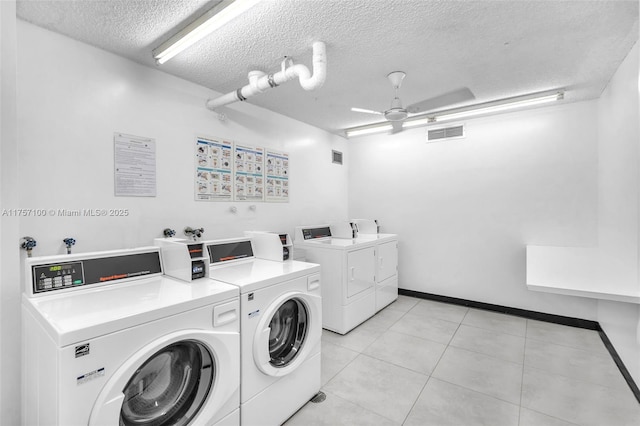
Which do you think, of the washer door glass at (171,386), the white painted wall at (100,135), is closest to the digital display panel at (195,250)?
the washer door glass at (171,386)

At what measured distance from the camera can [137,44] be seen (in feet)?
7.00

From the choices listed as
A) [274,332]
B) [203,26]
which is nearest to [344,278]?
[274,332]

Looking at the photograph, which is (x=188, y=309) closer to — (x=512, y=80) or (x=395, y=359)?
(x=395, y=359)

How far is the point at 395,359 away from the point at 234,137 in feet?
9.27

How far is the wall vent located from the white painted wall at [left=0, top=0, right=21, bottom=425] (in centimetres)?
367

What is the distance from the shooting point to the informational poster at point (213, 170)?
9.30ft

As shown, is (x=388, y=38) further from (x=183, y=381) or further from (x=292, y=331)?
(x=183, y=381)

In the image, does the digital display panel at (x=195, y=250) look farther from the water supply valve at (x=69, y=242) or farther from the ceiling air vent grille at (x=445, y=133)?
the ceiling air vent grille at (x=445, y=133)

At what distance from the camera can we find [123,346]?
1164 mm

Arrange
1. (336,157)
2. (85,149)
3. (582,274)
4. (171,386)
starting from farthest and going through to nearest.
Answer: (336,157) → (582,274) → (85,149) → (171,386)

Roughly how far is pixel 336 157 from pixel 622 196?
343 centimetres

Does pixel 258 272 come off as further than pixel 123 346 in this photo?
Yes

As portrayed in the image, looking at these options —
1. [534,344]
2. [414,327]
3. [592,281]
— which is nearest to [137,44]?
[414,327]

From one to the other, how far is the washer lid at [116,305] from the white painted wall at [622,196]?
10.0ft
